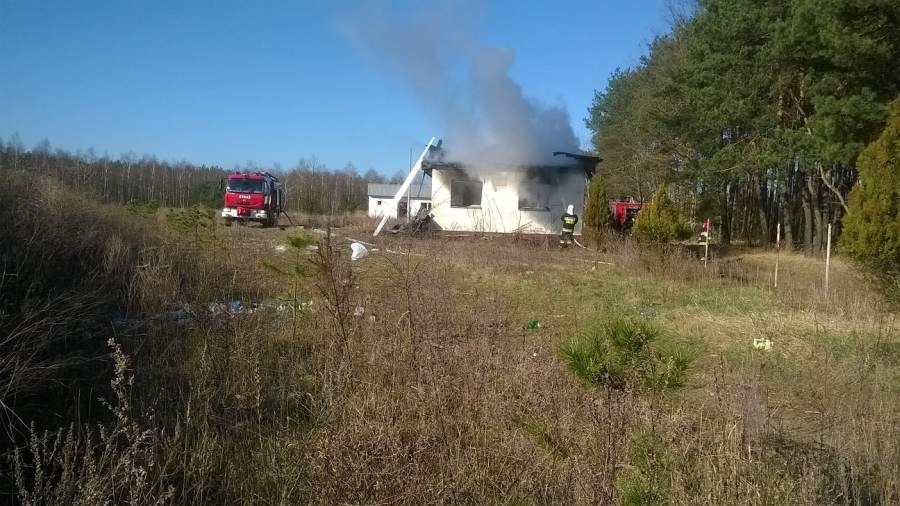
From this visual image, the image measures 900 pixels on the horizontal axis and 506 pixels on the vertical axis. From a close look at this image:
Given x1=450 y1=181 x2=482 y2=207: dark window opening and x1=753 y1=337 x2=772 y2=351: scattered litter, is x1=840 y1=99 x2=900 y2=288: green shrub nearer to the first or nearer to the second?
x1=753 y1=337 x2=772 y2=351: scattered litter

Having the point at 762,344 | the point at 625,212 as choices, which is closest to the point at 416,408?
the point at 762,344

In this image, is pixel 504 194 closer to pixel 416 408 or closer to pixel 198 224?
pixel 198 224

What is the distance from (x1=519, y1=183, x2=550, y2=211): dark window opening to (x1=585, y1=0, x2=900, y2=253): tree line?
4816mm

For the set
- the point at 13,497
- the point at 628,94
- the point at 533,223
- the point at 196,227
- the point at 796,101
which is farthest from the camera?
the point at 628,94

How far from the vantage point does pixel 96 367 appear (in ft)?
14.8

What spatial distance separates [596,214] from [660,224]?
144 inches

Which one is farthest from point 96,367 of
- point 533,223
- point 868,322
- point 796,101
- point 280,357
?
point 796,101

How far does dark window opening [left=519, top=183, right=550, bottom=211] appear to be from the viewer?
862 inches

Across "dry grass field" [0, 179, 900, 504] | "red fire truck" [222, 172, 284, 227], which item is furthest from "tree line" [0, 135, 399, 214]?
"dry grass field" [0, 179, 900, 504]

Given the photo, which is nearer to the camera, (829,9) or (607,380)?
(607,380)

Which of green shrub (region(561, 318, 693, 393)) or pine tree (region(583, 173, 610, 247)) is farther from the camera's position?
pine tree (region(583, 173, 610, 247))

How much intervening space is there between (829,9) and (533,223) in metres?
10.5

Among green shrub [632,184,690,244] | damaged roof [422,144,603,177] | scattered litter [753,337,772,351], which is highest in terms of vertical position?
damaged roof [422,144,603,177]

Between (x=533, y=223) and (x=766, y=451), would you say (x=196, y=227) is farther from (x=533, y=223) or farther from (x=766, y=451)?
(x=533, y=223)
